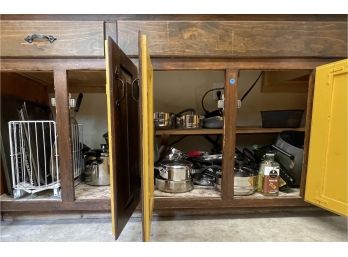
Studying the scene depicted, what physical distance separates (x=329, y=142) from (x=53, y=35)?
3.59ft

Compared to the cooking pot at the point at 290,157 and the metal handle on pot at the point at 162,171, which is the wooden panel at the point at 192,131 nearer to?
the metal handle on pot at the point at 162,171

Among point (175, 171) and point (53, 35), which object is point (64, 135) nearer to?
point (53, 35)

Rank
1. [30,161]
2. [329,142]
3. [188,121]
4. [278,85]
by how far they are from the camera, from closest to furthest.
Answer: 1. [329,142]
2. [30,161]
3. [188,121]
4. [278,85]

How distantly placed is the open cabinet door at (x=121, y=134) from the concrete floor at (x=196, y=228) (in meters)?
0.16

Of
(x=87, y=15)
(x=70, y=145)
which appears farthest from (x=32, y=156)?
(x=87, y=15)

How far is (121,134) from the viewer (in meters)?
0.65

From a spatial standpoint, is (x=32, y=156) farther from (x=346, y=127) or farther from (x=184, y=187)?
(x=346, y=127)

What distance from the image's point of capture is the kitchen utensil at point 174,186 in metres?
0.90

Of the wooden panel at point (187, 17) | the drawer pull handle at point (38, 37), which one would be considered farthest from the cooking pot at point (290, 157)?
the drawer pull handle at point (38, 37)

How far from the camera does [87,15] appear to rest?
2.45 feet

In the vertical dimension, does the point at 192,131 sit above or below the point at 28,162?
above

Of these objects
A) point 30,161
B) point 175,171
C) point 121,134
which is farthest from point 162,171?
point 30,161

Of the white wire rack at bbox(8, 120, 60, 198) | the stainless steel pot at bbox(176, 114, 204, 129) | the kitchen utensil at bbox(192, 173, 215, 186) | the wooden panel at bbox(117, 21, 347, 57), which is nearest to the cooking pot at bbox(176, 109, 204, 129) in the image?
the stainless steel pot at bbox(176, 114, 204, 129)

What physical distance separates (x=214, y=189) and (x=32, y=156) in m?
0.81
